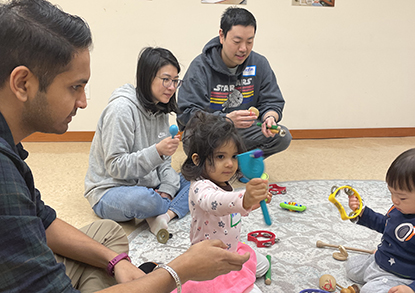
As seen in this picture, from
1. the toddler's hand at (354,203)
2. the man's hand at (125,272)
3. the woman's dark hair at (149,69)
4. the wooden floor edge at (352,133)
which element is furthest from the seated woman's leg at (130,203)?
the wooden floor edge at (352,133)

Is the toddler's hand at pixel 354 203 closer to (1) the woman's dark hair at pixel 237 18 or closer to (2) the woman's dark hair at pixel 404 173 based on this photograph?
(2) the woman's dark hair at pixel 404 173

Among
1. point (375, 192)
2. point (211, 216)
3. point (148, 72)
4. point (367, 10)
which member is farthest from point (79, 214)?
point (367, 10)

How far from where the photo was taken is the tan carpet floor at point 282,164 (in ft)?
6.07

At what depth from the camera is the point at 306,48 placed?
9.99 ft

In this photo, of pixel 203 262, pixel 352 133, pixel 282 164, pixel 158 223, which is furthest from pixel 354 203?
pixel 352 133

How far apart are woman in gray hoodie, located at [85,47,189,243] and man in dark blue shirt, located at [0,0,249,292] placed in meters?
0.72

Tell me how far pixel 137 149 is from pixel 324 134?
2.06m

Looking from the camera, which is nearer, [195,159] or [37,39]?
[37,39]

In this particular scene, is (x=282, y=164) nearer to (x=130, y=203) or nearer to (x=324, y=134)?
(x=324, y=134)

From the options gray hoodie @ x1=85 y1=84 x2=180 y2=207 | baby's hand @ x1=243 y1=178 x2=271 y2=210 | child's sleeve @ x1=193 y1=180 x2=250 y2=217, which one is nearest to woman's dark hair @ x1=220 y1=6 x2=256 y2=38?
gray hoodie @ x1=85 y1=84 x2=180 y2=207

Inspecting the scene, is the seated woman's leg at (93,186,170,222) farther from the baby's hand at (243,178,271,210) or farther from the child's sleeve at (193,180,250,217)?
the baby's hand at (243,178,271,210)

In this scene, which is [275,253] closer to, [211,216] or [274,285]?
[274,285]

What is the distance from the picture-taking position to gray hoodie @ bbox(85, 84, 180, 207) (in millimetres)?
1527

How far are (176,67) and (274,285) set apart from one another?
3.05 ft
